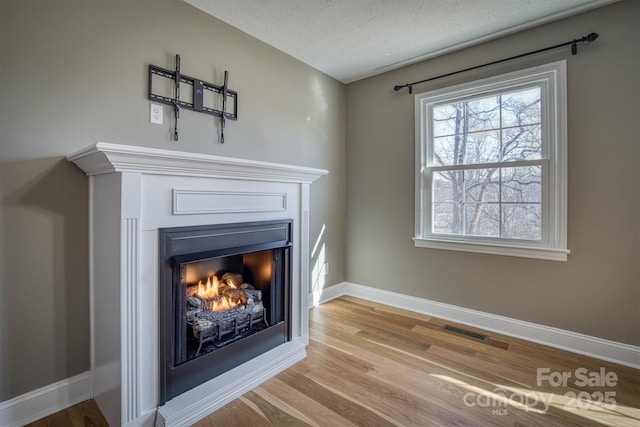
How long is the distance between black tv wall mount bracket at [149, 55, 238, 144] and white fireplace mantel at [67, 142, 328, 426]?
648 mm

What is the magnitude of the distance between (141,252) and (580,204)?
2.75m

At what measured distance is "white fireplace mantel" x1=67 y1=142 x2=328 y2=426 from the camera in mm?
1335

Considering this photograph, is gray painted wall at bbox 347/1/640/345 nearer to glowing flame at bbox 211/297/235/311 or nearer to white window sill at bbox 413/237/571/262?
white window sill at bbox 413/237/571/262

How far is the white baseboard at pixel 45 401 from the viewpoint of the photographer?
1443 mm

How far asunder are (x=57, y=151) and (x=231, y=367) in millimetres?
1500

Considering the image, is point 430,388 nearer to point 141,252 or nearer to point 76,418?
point 141,252

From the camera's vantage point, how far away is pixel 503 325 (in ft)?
8.06

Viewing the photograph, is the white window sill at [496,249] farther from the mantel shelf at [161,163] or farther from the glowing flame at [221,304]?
the glowing flame at [221,304]

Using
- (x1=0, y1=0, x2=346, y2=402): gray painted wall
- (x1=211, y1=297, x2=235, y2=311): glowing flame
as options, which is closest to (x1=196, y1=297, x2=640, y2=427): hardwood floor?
(x1=211, y1=297, x2=235, y2=311): glowing flame

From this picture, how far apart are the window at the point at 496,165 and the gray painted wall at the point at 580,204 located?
82 millimetres

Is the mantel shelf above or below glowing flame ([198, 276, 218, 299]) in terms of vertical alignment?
above

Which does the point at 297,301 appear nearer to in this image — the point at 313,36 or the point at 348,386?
the point at 348,386

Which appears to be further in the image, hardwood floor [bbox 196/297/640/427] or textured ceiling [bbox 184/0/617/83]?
textured ceiling [bbox 184/0/617/83]

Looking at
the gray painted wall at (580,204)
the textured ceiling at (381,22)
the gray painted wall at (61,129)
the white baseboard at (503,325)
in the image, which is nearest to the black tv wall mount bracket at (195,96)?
the gray painted wall at (61,129)
